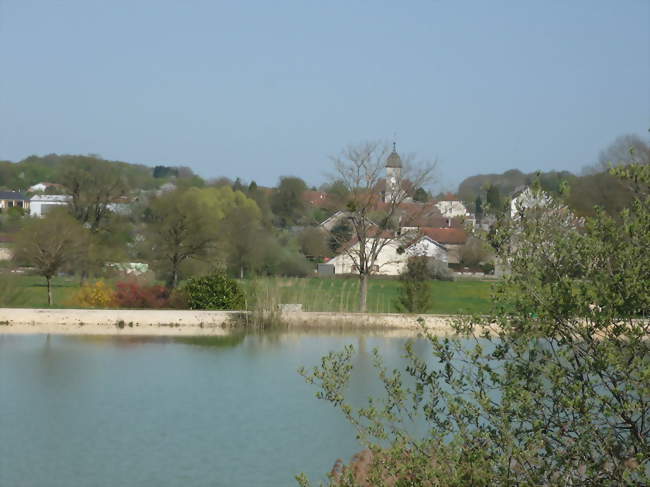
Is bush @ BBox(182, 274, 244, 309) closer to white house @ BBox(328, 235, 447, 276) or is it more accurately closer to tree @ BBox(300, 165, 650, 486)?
white house @ BBox(328, 235, 447, 276)

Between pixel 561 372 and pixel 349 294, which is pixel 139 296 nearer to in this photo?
pixel 349 294

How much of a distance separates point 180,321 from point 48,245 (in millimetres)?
5933

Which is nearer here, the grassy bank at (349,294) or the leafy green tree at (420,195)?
the grassy bank at (349,294)

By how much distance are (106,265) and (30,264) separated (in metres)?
4.41

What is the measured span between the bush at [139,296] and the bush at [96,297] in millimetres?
193

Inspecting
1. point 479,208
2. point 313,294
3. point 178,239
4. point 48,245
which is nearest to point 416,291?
point 313,294

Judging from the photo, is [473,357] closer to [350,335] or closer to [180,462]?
[180,462]

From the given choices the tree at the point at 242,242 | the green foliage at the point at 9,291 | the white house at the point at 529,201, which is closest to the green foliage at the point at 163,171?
the tree at the point at 242,242

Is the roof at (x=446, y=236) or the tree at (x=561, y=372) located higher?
the roof at (x=446, y=236)

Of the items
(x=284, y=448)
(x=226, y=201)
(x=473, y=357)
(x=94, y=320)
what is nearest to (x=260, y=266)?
(x=226, y=201)

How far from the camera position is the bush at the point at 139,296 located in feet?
85.2

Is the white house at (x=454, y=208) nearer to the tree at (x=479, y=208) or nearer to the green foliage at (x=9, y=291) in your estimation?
the tree at (x=479, y=208)

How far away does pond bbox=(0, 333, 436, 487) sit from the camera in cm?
1084

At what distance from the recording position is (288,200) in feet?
253
